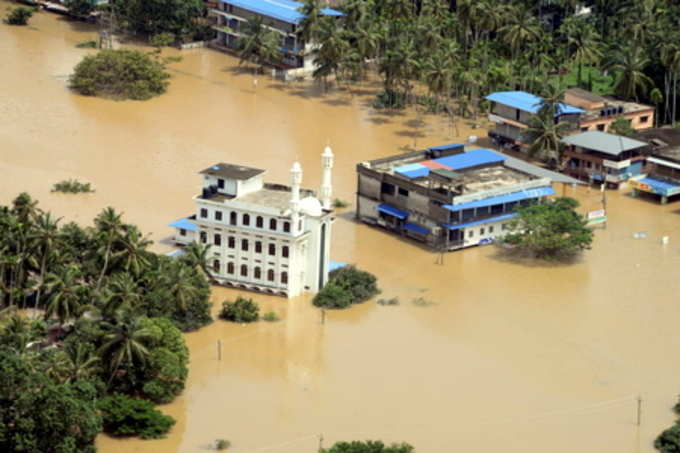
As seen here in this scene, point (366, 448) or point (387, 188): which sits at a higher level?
point (387, 188)

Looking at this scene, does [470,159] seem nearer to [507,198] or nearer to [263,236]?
[507,198]

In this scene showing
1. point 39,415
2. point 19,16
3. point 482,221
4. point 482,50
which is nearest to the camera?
point 39,415

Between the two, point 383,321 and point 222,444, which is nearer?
point 222,444

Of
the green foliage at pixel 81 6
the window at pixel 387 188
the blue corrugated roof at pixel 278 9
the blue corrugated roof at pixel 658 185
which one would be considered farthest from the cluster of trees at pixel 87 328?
the green foliage at pixel 81 6

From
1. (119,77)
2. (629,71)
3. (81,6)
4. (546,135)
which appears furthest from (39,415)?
(81,6)

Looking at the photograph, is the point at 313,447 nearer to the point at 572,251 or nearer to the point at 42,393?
the point at 42,393

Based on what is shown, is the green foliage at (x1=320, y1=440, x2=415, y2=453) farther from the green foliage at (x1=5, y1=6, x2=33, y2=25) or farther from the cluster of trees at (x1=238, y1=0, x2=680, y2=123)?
the green foliage at (x1=5, y1=6, x2=33, y2=25)

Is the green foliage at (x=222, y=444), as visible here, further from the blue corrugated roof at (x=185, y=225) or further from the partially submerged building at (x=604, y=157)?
the partially submerged building at (x=604, y=157)
